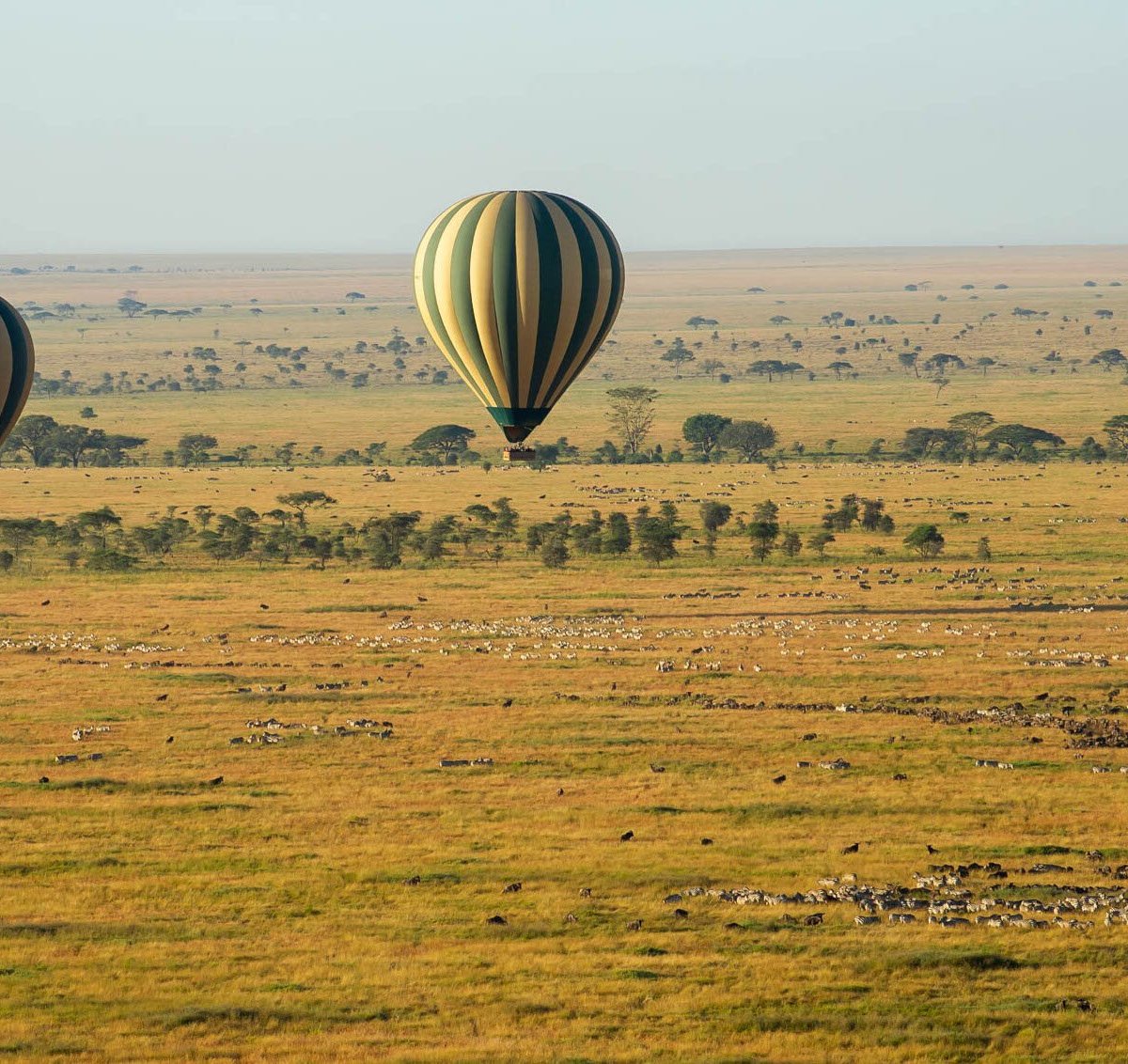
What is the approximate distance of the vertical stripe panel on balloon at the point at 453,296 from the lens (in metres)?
45.0

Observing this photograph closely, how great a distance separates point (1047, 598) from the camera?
55844 mm

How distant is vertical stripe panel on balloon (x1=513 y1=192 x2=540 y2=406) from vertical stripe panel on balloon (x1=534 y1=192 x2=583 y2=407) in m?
0.53

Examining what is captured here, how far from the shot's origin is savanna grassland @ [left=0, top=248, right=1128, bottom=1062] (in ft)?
76.1

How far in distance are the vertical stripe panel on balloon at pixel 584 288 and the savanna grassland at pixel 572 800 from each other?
710cm

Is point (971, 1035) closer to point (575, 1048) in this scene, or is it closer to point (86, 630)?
point (575, 1048)

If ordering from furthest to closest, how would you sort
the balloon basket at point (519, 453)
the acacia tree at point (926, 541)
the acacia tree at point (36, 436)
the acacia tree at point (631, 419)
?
1. the acacia tree at point (631, 419)
2. the acacia tree at point (36, 436)
3. the acacia tree at point (926, 541)
4. the balloon basket at point (519, 453)

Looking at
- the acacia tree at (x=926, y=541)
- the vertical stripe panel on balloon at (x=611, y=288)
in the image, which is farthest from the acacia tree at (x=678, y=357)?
the vertical stripe panel on balloon at (x=611, y=288)

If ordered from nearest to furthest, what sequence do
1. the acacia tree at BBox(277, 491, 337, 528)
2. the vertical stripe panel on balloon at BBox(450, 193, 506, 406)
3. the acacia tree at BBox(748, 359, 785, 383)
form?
the vertical stripe panel on balloon at BBox(450, 193, 506, 406) < the acacia tree at BBox(277, 491, 337, 528) < the acacia tree at BBox(748, 359, 785, 383)

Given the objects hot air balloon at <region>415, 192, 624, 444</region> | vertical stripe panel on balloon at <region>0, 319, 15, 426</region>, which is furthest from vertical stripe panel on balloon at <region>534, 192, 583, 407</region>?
vertical stripe panel on balloon at <region>0, 319, 15, 426</region>

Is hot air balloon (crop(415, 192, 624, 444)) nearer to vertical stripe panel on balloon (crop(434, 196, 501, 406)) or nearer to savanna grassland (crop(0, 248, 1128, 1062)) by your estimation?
vertical stripe panel on balloon (crop(434, 196, 501, 406))

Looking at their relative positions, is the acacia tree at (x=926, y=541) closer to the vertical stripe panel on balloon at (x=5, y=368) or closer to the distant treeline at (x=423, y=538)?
the distant treeline at (x=423, y=538)

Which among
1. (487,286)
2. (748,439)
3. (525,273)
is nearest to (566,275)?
(525,273)

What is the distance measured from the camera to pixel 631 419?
369 feet

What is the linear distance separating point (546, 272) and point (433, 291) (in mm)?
3265
